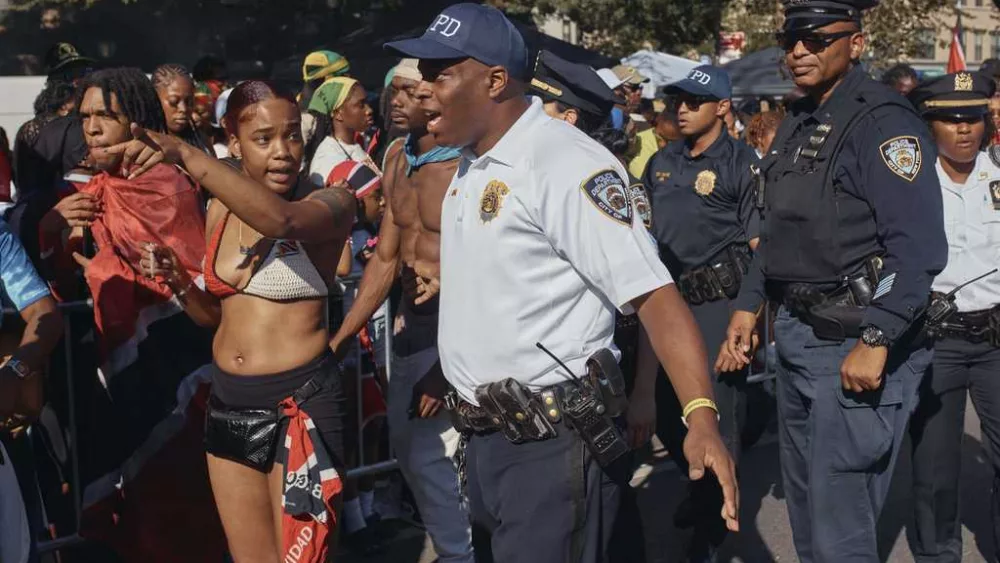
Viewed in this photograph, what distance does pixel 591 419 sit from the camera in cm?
343

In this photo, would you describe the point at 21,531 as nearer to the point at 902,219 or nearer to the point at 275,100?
the point at 275,100

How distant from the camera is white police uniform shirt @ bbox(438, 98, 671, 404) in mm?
3232

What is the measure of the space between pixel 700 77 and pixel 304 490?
3.14 m

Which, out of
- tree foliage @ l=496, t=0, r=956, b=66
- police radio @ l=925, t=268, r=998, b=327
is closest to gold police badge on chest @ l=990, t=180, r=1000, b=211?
police radio @ l=925, t=268, r=998, b=327

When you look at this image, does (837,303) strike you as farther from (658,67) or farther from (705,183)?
(658,67)

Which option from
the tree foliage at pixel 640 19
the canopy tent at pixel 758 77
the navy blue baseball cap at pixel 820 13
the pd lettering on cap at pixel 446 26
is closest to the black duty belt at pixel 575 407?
the pd lettering on cap at pixel 446 26

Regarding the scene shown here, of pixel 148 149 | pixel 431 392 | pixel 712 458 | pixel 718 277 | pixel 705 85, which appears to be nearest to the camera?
pixel 712 458

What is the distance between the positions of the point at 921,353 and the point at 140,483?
10.3 ft

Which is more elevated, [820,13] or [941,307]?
[820,13]

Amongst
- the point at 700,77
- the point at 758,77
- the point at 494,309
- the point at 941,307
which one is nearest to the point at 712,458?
the point at 494,309

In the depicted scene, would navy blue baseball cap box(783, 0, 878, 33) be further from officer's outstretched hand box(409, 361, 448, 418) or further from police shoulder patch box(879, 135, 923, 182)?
officer's outstretched hand box(409, 361, 448, 418)

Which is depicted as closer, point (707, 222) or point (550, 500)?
point (550, 500)

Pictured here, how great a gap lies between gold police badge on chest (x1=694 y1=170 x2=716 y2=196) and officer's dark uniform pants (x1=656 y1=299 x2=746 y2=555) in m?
0.54

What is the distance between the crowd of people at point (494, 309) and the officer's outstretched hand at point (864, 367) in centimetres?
1
